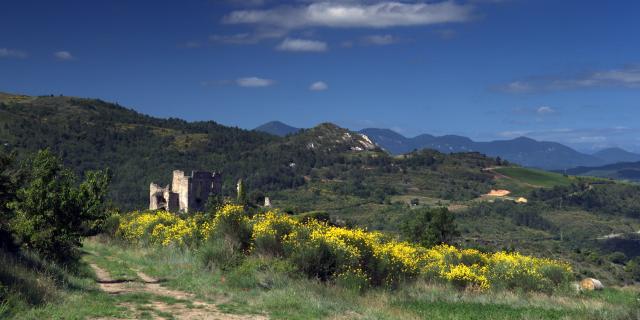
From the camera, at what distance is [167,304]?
13820 millimetres

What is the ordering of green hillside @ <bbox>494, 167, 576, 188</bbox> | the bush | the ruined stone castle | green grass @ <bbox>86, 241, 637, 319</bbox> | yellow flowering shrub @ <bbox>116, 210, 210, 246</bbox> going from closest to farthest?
green grass @ <bbox>86, 241, 637, 319</bbox>
the bush
yellow flowering shrub @ <bbox>116, 210, 210, 246</bbox>
the ruined stone castle
green hillside @ <bbox>494, 167, 576, 188</bbox>

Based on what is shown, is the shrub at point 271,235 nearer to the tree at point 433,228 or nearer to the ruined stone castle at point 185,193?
the tree at point 433,228

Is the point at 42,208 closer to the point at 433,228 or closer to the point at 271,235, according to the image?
the point at 271,235

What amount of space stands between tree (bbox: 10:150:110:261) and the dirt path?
1850mm

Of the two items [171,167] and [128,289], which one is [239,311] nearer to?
[128,289]

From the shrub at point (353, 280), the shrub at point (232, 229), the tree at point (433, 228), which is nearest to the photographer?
the shrub at point (353, 280)

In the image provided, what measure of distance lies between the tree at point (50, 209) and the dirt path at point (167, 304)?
6.07 ft

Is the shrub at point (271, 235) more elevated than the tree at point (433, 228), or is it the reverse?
the shrub at point (271, 235)

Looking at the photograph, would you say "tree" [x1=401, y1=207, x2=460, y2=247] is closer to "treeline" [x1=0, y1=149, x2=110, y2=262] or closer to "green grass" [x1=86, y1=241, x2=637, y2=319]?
"green grass" [x1=86, y1=241, x2=637, y2=319]

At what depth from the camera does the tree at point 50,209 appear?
17812 millimetres

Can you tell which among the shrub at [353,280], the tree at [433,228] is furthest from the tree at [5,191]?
the tree at [433,228]

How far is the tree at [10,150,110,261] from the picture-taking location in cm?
1781

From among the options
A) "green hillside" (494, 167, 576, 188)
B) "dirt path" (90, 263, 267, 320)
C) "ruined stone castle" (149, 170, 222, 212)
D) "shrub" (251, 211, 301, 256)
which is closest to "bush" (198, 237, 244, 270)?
"shrub" (251, 211, 301, 256)

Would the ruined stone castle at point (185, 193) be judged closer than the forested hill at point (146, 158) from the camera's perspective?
Yes
